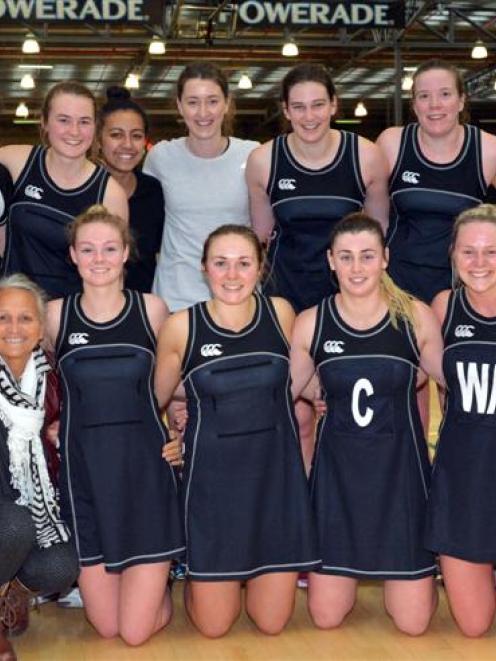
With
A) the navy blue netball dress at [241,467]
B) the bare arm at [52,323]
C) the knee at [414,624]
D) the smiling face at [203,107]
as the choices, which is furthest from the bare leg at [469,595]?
the smiling face at [203,107]

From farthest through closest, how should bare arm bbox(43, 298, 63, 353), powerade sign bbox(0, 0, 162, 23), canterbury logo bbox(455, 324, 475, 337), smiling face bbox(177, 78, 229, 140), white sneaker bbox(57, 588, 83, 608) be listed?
powerade sign bbox(0, 0, 162, 23) → smiling face bbox(177, 78, 229, 140) → white sneaker bbox(57, 588, 83, 608) → bare arm bbox(43, 298, 63, 353) → canterbury logo bbox(455, 324, 475, 337)

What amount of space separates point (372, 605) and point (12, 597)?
4.14 feet

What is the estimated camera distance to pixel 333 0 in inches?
391

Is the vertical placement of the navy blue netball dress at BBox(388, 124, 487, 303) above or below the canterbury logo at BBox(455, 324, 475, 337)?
above

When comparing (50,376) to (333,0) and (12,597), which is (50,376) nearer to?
(12,597)

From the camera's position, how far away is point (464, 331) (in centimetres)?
400

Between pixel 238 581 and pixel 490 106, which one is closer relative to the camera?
pixel 238 581

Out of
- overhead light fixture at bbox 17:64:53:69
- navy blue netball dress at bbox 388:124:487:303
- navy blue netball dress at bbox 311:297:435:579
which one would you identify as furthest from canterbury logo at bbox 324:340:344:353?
overhead light fixture at bbox 17:64:53:69

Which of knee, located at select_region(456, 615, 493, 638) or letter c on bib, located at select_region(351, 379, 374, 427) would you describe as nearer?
knee, located at select_region(456, 615, 493, 638)

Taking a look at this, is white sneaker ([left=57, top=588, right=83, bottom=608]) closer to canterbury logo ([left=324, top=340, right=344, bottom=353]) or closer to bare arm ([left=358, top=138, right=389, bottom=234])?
canterbury logo ([left=324, top=340, right=344, bottom=353])

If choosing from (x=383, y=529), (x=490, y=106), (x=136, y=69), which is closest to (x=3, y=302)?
(x=383, y=529)

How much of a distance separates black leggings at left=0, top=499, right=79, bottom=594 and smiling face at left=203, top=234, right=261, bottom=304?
0.95 metres

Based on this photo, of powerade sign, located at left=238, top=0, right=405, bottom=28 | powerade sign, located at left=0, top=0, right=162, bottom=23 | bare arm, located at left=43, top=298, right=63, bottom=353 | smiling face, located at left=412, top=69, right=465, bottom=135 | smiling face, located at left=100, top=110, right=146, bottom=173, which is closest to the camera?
bare arm, located at left=43, top=298, right=63, bottom=353

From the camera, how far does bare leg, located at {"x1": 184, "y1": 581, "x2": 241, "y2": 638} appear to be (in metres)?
3.97
